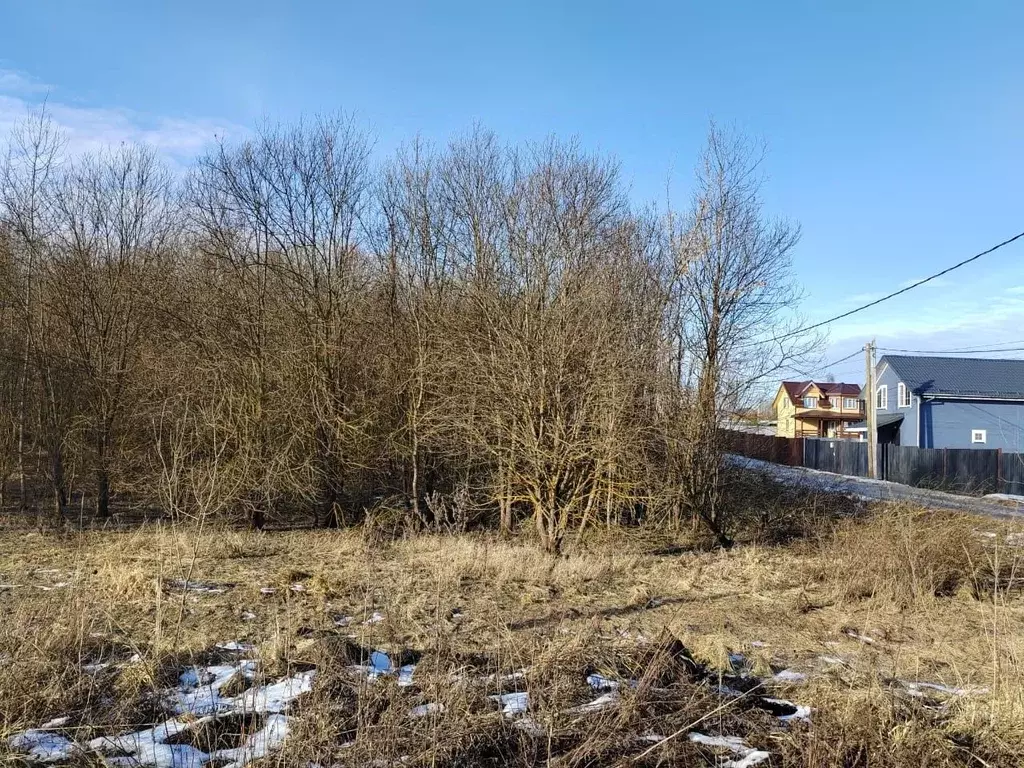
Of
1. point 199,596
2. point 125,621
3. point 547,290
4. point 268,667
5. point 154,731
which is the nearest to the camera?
point 154,731

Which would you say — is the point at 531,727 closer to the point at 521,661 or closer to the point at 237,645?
the point at 521,661

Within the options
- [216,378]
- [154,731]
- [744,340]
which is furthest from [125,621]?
[744,340]

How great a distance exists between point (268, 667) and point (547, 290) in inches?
297

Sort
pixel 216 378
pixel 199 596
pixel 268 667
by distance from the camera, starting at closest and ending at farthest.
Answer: pixel 268 667 → pixel 199 596 → pixel 216 378

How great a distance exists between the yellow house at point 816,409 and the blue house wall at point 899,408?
47.0 feet

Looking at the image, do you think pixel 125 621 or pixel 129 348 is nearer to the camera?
pixel 125 621

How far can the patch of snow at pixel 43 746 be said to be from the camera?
132 inches

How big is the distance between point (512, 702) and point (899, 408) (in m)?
32.8

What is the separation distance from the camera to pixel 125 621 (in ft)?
19.9

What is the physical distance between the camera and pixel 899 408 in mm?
31938

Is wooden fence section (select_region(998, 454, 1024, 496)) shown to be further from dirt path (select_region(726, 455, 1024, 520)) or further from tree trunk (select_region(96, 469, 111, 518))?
tree trunk (select_region(96, 469, 111, 518))

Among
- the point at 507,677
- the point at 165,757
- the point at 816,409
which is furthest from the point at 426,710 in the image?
the point at 816,409

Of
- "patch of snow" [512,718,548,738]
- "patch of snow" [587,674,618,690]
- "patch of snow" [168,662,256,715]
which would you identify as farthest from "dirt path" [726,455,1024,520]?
"patch of snow" [168,662,256,715]

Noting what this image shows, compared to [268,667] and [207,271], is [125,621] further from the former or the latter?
[207,271]
